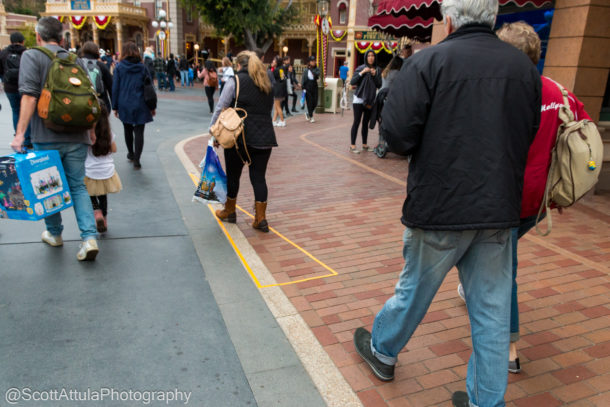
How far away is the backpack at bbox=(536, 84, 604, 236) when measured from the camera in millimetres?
2238

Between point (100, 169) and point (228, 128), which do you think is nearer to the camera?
point (228, 128)

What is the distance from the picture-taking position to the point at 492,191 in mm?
1978

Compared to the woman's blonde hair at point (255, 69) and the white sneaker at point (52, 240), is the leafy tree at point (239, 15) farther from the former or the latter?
the white sneaker at point (52, 240)

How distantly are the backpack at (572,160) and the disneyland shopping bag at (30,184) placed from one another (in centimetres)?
350

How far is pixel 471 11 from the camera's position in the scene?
6.59 feet

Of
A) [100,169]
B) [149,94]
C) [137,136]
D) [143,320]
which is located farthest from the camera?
[137,136]

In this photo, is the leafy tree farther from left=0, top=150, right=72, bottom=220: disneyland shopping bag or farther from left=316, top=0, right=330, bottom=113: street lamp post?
left=0, top=150, right=72, bottom=220: disneyland shopping bag

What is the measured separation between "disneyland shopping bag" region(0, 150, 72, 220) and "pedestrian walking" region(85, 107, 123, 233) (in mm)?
610

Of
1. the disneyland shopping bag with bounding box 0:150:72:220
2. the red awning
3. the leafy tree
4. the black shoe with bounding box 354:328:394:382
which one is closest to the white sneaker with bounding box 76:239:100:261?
the disneyland shopping bag with bounding box 0:150:72:220

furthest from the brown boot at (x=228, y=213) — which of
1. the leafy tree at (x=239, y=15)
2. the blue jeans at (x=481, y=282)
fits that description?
the leafy tree at (x=239, y=15)

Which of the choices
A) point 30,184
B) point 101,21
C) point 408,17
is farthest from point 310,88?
point 101,21

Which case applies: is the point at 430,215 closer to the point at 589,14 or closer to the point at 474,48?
the point at 474,48

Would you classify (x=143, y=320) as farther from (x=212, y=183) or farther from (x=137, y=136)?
(x=137, y=136)

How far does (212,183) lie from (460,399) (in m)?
3.25
